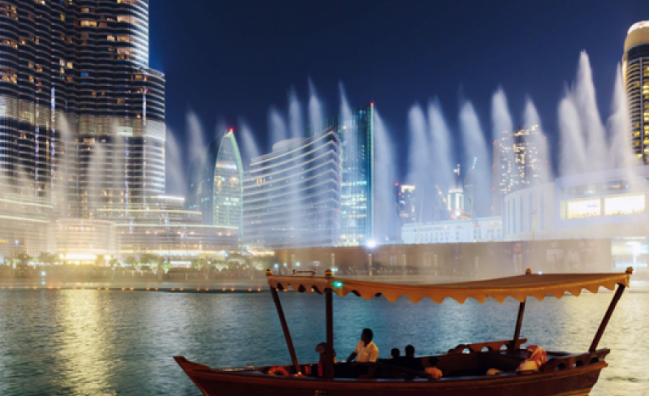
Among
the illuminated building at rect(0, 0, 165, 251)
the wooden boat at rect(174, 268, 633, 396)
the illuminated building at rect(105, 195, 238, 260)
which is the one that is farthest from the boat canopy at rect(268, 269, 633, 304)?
the illuminated building at rect(0, 0, 165, 251)

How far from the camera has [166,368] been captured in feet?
65.5

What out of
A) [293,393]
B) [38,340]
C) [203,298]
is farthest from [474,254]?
[293,393]

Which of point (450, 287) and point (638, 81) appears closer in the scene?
point (450, 287)

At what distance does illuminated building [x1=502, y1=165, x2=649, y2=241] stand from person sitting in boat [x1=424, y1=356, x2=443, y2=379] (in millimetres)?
95908

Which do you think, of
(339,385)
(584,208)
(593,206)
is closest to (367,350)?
(339,385)

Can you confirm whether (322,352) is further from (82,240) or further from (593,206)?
(82,240)

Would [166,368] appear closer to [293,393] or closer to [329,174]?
[293,393]

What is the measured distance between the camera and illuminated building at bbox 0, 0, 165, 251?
17212 cm

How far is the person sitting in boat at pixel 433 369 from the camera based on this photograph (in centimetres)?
1206

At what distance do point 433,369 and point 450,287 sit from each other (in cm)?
205

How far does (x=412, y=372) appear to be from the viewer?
11984 mm

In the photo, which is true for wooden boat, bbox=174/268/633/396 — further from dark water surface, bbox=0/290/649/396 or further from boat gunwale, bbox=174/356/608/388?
dark water surface, bbox=0/290/649/396

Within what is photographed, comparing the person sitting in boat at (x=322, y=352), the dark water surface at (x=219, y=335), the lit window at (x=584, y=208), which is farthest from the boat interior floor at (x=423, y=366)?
the lit window at (x=584, y=208)

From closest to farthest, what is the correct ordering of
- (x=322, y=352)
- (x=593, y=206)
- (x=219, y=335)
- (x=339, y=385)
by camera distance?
(x=339, y=385)
(x=322, y=352)
(x=219, y=335)
(x=593, y=206)
